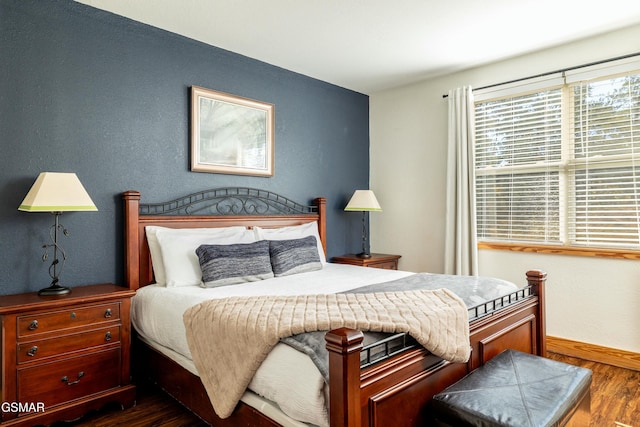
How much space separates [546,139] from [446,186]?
3.17 ft

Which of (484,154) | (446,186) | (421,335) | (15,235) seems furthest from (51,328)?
(484,154)

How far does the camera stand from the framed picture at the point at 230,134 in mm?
3225

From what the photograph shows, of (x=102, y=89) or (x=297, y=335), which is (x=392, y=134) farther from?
(x=297, y=335)

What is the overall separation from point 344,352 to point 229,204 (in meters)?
2.41

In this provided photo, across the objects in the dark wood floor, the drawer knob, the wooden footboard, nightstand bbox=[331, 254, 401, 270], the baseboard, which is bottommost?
the dark wood floor

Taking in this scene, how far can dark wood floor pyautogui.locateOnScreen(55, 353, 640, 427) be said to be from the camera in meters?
2.22

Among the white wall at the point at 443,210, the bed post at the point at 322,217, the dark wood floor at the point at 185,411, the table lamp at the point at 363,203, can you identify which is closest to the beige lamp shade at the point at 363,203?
the table lamp at the point at 363,203

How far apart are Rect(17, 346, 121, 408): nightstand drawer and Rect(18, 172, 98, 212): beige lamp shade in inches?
33.9

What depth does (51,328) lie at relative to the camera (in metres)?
2.16

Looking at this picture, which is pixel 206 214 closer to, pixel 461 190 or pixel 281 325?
pixel 281 325

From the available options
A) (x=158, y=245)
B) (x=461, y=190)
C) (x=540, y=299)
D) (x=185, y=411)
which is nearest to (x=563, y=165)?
(x=461, y=190)

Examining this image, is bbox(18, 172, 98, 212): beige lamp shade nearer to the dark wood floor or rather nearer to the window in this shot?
the dark wood floor

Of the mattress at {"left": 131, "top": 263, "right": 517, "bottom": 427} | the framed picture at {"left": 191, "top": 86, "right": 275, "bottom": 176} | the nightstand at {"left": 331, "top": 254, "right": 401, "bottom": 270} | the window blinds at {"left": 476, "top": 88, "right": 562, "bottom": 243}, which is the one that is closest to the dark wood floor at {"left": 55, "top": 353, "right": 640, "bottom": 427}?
the mattress at {"left": 131, "top": 263, "right": 517, "bottom": 427}

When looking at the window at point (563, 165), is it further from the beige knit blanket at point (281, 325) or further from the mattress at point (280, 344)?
the beige knit blanket at point (281, 325)
